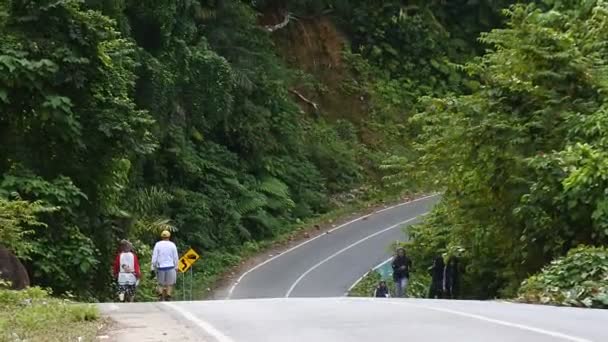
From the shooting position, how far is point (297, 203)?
4253cm

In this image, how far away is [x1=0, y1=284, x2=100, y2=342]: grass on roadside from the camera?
9.69 m

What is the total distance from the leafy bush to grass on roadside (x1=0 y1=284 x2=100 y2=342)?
24.1 feet

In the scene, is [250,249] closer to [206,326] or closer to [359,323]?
[206,326]

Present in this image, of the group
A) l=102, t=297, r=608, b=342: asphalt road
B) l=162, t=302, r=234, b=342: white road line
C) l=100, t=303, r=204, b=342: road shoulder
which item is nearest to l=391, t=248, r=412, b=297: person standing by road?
l=102, t=297, r=608, b=342: asphalt road

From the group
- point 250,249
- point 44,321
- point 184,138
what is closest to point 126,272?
point 44,321

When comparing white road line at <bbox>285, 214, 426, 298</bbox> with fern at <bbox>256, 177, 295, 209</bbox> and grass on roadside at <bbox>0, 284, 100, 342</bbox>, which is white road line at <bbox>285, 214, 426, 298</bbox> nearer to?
fern at <bbox>256, 177, 295, 209</bbox>

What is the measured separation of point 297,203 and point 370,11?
54.5 ft

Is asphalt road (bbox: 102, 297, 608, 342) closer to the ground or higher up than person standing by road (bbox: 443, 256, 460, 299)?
closer to the ground

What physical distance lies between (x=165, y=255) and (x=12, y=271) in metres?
3.71

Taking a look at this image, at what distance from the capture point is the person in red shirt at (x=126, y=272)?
19.2 meters

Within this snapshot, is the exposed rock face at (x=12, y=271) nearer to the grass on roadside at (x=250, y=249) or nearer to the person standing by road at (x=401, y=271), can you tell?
the person standing by road at (x=401, y=271)

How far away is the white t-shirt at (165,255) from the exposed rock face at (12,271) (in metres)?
3.33

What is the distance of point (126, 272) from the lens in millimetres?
19203

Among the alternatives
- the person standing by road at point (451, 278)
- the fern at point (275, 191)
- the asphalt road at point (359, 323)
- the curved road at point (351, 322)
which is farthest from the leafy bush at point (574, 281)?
the fern at point (275, 191)
